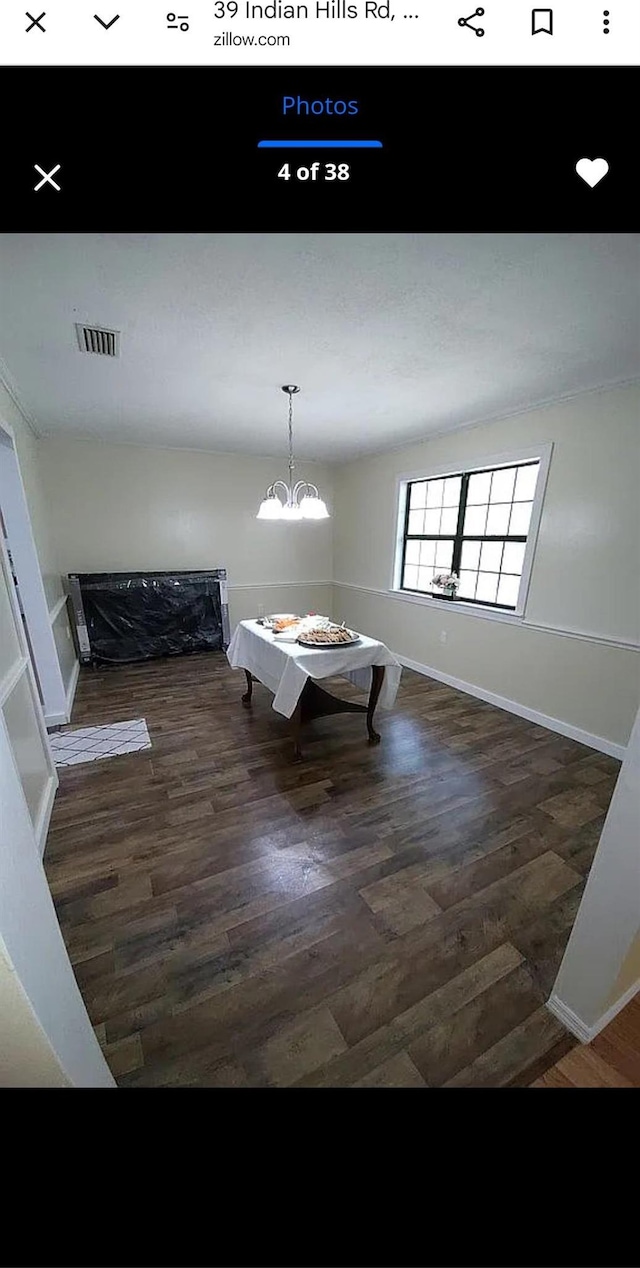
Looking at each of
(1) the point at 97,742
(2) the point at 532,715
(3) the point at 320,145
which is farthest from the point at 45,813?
(2) the point at 532,715

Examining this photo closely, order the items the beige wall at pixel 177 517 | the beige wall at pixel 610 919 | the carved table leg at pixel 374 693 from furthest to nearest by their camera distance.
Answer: the beige wall at pixel 177 517
the carved table leg at pixel 374 693
the beige wall at pixel 610 919

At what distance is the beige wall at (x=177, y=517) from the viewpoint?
12.7ft

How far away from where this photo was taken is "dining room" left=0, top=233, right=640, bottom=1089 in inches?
45.8

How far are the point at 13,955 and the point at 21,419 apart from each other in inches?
144

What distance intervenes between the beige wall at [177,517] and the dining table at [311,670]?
200 cm

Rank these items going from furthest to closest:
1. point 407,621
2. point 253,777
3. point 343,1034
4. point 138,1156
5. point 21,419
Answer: point 407,621, point 21,419, point 253,777, point 343,1034, point 138,1156

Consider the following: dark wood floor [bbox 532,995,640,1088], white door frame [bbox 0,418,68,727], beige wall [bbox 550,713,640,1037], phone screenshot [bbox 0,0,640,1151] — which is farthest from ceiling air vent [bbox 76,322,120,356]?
dark wood floor [bbox 532,995,640,1088]

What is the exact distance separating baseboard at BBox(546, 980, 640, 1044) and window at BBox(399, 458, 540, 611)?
239 cm

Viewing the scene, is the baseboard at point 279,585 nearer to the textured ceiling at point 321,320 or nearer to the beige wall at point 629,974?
the textured ceiling at point 321,320

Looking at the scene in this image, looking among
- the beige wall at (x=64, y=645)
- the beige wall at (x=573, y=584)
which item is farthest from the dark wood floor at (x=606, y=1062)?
the beige wall at (x=64, y=645)

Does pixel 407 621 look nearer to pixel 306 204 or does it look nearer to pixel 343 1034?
pixel 343 1034

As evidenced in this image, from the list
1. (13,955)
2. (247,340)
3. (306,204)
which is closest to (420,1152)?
(13,955)
